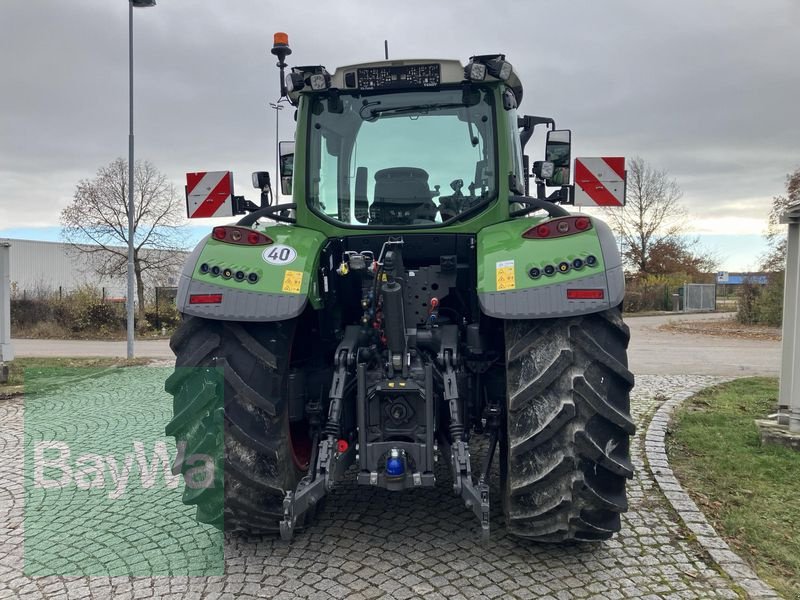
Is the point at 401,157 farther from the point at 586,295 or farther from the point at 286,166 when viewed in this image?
the point at 586,295

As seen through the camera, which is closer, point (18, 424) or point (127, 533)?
point (127, 533)

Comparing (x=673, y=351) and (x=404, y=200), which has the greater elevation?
(x=404, y=200)

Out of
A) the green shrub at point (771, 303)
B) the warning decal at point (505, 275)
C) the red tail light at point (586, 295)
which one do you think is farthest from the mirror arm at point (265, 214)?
the green shrub at point (771, 303)

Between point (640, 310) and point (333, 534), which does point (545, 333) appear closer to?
point (333, 534)

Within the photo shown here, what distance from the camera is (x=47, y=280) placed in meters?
35.2

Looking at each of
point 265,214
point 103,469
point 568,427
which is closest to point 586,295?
point 568,427

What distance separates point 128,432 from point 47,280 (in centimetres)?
3386

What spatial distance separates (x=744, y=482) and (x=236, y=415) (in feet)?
12.0

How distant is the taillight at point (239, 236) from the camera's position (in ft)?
11.2

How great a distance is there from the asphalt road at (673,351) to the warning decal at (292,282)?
873cm

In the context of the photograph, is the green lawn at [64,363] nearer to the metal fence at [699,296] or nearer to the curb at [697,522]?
the curb at [697,522]

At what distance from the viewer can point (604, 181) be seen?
20.4 feet

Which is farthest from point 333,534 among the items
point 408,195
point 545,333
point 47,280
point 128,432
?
point 47,280

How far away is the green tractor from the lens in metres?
3.00
